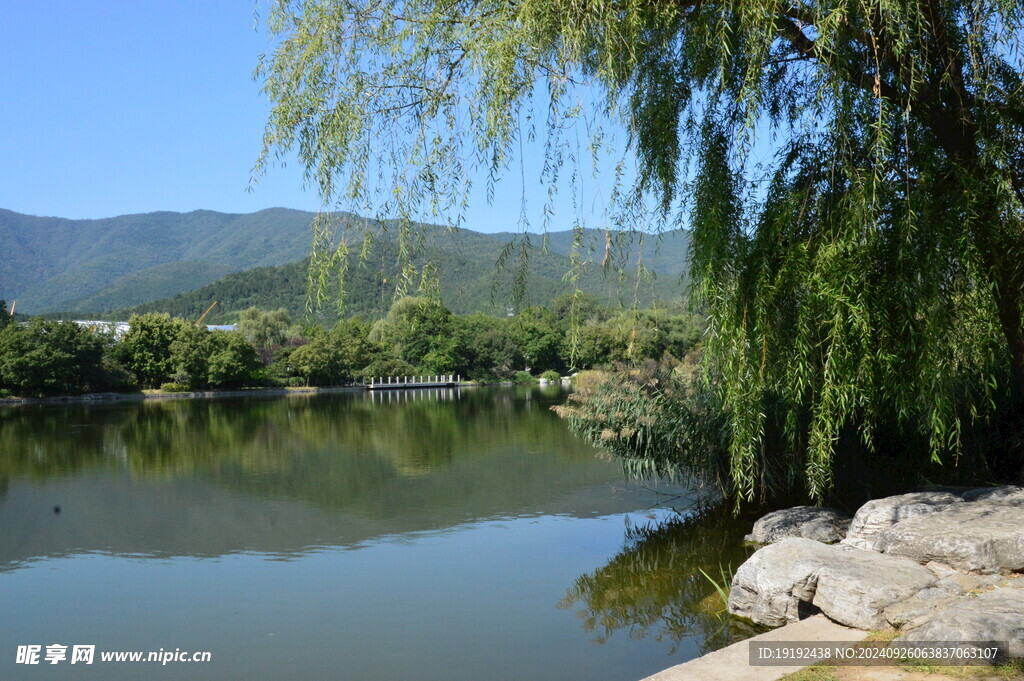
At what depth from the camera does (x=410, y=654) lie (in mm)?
5602

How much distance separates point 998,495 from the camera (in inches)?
242

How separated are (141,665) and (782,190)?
541cm

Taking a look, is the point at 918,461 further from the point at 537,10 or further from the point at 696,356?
the point at 537,10

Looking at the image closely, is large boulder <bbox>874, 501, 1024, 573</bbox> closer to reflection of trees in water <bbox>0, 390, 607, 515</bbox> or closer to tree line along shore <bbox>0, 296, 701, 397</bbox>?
reflection of trees in water <bbox>0, 390, 607, 515</bbox>

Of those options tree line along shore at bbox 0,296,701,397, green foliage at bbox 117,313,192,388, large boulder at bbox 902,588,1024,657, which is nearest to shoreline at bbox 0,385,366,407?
tree line along shore at bbox 0,296,701,397

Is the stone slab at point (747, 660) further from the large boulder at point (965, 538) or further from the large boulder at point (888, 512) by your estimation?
the large boulder at point (888, 512)

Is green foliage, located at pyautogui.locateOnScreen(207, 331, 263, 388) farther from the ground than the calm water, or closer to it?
farther from the ground

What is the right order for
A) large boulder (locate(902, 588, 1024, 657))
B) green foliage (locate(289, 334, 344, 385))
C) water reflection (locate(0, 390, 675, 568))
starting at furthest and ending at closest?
green foliage (locate(289, 334, 344, 385)) < water reflection (locate(0, 390, 675, 568)) < large boulder (locate(902, 588, 1024, 657))

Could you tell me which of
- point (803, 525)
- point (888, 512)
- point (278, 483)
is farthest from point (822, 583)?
point (278, 483)

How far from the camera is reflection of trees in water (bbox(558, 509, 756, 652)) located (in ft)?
19.3

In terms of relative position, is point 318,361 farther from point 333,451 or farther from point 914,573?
point 914,573

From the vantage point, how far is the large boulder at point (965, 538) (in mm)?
5074

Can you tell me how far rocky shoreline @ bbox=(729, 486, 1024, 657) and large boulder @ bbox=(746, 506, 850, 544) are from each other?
36.4 inches

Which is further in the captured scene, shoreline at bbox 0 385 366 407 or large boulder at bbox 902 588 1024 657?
shoreline at bbox 0 385 366 407
